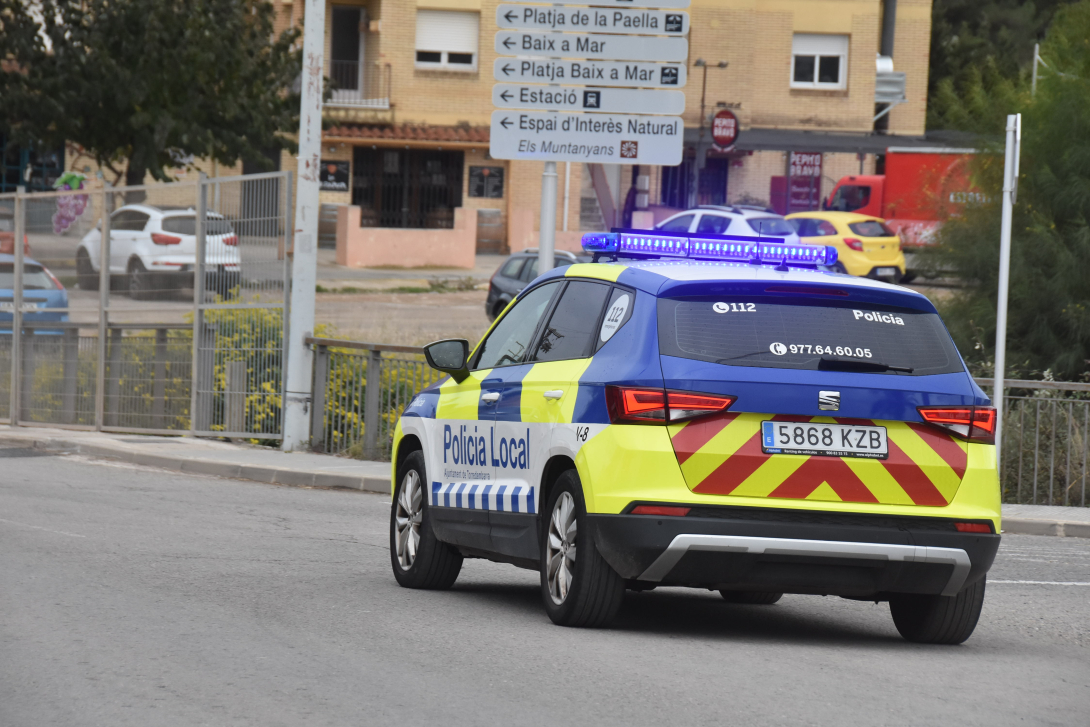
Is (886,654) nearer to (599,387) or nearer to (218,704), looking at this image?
(599,387)

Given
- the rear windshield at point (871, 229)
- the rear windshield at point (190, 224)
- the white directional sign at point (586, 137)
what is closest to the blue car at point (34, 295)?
the rear windshield at point (190, 224)

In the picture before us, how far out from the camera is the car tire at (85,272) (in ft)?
62.8

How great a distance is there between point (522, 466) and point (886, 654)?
6.17ft

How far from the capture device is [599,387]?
276 inches

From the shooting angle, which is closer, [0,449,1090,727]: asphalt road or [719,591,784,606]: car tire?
[0,449,1090,727]: asphalt road

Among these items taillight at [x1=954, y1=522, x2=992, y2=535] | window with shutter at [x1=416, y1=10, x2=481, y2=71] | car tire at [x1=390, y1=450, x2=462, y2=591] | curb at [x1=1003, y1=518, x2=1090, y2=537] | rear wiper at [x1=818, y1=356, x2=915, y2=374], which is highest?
window with shutter at [x1=416, y1=10, x2=481, y2=71]

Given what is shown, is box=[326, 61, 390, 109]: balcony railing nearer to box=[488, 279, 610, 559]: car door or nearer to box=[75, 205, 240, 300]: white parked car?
box=[75, 205, 240, 300]: white parked car

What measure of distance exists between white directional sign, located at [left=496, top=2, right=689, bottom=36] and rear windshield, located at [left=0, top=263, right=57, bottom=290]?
7.23 meters

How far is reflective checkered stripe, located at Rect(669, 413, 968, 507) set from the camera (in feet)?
22.1

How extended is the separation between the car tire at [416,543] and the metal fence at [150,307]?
7.63 m

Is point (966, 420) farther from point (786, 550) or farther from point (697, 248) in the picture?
point (697, 248)

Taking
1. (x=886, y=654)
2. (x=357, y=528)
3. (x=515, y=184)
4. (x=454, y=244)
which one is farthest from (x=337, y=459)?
(x=515, y=184)

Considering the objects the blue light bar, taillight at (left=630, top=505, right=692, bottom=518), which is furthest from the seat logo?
the blue light bar

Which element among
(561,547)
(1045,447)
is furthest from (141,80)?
(561,547)
